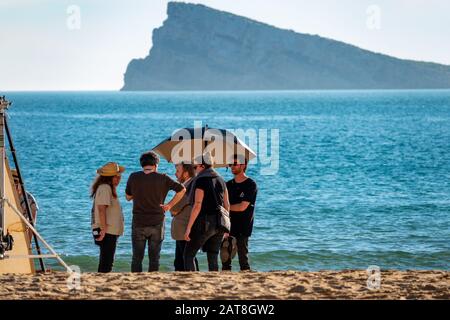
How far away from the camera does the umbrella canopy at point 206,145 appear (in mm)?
12078

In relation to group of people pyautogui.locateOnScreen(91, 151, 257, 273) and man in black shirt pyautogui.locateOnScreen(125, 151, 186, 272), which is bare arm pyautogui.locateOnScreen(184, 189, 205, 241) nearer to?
group of people pyautogui.locateOnScreen(91, 151, 257, 273)

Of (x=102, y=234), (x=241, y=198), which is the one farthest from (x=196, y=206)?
(x=102, y=234)

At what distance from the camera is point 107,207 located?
35.3ft

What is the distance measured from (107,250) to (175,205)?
36.8 inches

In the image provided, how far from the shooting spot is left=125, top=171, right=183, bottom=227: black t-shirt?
10.6m

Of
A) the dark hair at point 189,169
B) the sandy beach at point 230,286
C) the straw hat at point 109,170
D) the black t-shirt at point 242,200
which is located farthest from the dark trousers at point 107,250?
the black t-shirt at point 242,200

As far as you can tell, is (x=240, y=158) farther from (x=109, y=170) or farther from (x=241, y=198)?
(x=109, y=170)

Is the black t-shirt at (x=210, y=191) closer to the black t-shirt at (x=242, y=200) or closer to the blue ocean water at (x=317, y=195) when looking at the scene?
the black t-shirt at (x=242, y=200)

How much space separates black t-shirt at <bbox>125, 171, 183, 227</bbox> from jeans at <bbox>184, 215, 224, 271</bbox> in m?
0.43

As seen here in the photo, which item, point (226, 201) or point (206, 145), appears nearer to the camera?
point (226, 201)

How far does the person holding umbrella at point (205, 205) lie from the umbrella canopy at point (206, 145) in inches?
52.9

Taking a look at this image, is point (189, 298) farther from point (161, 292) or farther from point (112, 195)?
point (112, 195)
